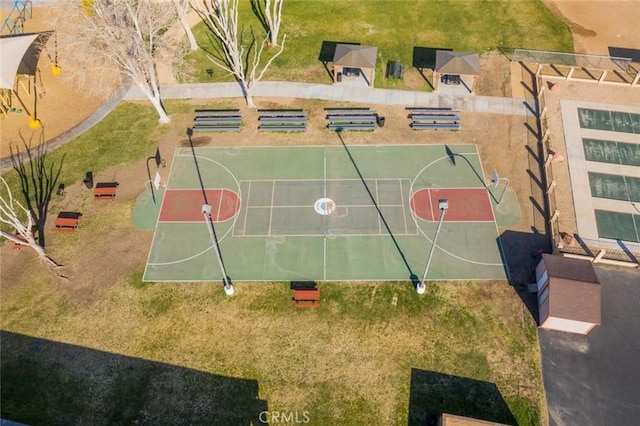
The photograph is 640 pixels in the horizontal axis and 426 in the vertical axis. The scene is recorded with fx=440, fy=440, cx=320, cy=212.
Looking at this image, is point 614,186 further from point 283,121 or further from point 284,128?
point 283,121

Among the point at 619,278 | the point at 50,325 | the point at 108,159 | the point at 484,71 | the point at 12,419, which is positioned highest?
the point at 484,71

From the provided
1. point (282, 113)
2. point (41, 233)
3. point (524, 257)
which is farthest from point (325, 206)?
point (41, 233)

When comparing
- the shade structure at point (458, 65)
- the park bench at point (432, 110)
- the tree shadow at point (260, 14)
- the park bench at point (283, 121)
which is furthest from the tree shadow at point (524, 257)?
the tree shadow at point (260, 14)

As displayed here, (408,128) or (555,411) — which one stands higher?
(408,128)

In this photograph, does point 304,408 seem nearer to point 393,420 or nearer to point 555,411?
point 393,420

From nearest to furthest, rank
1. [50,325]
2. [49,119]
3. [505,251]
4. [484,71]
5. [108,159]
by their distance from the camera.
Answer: [50,325], [505,251], [108,159], [49,119], [484,71]

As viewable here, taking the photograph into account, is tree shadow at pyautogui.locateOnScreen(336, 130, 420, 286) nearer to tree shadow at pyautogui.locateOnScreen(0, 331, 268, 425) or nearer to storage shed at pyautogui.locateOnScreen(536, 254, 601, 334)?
storage shed at pyautogui.locateOnScreen(536, 254, 601, 334)

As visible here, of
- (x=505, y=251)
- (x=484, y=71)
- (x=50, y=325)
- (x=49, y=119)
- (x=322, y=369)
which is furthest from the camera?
(x=484, y=71)

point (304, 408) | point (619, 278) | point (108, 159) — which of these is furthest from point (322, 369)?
point (108, 159)
